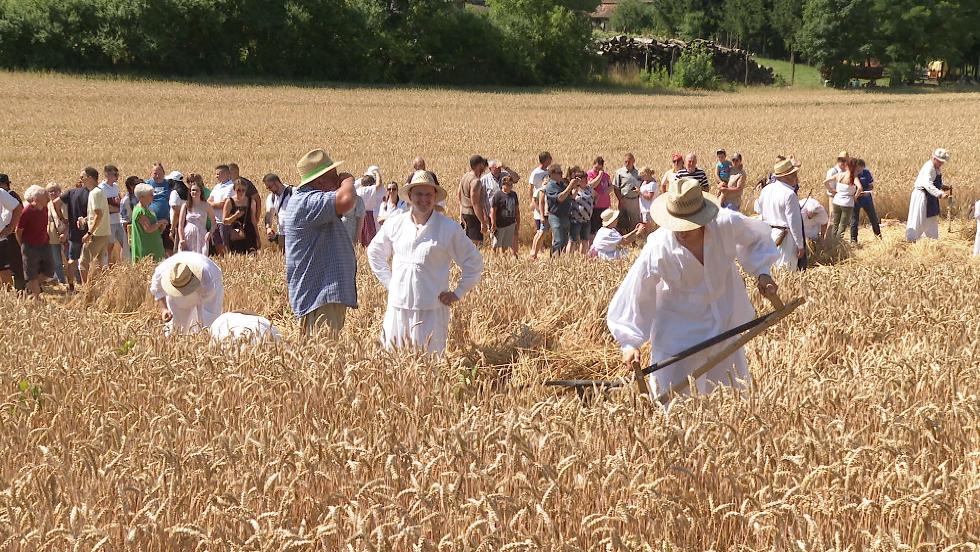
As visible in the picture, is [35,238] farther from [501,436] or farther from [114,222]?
[501,436]

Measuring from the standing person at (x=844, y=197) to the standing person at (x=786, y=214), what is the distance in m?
4.91

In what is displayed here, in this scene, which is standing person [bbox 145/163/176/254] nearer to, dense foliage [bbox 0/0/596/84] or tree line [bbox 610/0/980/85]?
dense foliage [bbox 0/0/596/84]

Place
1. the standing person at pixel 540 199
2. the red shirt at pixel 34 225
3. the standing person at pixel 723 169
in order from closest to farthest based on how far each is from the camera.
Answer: the red shirt at pixel 34 225 → the standing person at pixel 540 199 → the standing person at pixel 723 169

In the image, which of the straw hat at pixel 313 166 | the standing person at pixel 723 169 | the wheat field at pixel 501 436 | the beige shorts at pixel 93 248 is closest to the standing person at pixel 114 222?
the beige shorts at pixel 93 248

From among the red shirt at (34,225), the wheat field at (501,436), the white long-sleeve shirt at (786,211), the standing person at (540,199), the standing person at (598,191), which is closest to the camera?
the wheat field at (501,436)

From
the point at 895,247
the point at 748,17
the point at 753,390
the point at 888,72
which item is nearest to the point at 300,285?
the point at 753,390

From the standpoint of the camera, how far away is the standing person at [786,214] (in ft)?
34.1

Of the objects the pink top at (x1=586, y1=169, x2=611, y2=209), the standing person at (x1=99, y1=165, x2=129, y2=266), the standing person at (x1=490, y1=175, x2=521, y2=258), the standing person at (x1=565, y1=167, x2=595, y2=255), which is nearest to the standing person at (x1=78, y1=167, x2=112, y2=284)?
the standing person at (x1=99, y1=165, x2=129, y2=266)

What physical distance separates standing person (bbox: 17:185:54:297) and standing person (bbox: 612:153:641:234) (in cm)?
782

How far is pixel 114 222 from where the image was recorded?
13656mm

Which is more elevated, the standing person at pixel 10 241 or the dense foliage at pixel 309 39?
the dense foliage at pixel 309 39

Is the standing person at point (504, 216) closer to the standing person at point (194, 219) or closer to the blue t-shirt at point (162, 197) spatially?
the standing person at point (194, 219)

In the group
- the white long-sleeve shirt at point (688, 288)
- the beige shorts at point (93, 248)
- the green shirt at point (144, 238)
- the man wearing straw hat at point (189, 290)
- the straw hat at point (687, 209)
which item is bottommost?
the beige shorts at point (93, 248)

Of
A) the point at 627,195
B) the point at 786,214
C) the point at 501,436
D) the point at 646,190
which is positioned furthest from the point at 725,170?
the point at 501,436
